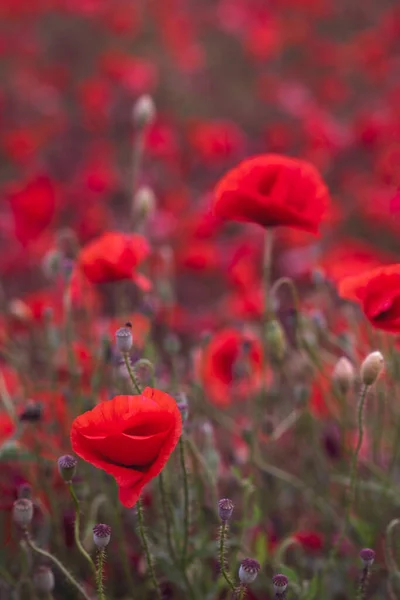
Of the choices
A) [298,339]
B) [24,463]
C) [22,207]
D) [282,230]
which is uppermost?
[298,339]

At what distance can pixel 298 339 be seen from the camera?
116 centimetres

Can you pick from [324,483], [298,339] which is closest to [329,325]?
[324,483]

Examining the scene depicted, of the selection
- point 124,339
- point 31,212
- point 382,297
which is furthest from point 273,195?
point 31,212

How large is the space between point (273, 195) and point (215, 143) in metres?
1.93

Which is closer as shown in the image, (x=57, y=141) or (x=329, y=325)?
(x=329, y=325)

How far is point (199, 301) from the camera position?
2.79 metres

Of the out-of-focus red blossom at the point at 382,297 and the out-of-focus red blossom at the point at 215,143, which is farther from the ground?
the out-of-focus red blossom at the point at 382,297

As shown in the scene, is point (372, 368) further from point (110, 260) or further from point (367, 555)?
point (110, 260)

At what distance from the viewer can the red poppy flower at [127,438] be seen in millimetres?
739

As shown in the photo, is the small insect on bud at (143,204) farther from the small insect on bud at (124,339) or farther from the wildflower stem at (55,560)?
the wildflower stem at (55,560)

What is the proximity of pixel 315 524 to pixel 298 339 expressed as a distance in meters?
0.41

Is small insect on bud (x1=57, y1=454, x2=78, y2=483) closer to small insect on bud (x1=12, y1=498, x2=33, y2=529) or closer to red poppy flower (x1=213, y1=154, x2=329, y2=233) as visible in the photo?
small insect on bud (x1=12, y1=498, x2=33, y2=529)

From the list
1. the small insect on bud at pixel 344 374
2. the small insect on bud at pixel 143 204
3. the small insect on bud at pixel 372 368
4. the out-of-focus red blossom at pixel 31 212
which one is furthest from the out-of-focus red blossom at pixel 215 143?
the small insect on bud at pixel 372 368

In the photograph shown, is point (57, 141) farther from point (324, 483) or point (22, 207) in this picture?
point (324, 483)
